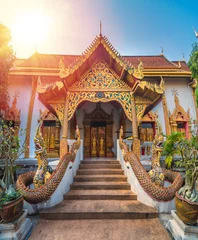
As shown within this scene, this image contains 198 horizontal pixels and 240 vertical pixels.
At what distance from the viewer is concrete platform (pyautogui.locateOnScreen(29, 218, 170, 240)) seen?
2.22 m

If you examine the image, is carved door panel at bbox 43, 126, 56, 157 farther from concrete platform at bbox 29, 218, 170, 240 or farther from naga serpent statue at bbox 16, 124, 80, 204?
concrete platform at bbox 29, 218, 170, 240

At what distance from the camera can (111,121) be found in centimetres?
794

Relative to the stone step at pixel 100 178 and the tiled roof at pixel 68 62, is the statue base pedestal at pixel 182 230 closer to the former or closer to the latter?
the stone step at pixel 100 178

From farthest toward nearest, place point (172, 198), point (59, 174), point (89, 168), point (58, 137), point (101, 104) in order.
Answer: point (101, 104) → point (58, 137) → point (89, 168) → point (59, 174) → point (172, 198)

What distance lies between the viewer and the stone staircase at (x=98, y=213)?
2.40 m

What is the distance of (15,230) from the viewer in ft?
6.80

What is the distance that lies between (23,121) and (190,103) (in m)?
9.36

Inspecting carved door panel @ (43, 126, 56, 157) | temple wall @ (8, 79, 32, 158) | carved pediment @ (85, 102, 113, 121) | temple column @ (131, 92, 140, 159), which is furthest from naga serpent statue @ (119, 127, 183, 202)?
temple wall @ (8, 79, 32, 158)

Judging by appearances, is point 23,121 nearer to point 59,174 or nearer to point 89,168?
point 89,168

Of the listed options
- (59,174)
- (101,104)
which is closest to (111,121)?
(101,104)

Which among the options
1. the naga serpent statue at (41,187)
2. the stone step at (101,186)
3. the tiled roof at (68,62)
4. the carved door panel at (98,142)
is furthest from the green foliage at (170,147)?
the tiled roof at (68,62)

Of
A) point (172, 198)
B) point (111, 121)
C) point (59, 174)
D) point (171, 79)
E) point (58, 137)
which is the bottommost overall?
point (172, 198)

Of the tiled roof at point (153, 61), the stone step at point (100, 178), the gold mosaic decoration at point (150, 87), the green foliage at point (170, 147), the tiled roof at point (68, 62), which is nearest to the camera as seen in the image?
the stone step at point (100, 178)

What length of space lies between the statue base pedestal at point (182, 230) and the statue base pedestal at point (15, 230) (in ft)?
7.57
